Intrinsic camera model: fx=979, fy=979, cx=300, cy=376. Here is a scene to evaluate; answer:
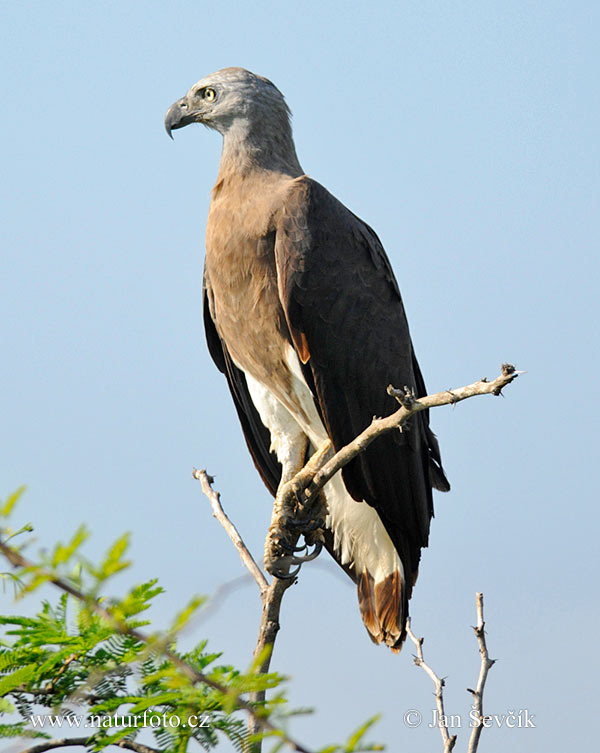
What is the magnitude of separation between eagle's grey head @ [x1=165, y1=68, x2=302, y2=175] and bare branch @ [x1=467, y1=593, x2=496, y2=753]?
2774 mm

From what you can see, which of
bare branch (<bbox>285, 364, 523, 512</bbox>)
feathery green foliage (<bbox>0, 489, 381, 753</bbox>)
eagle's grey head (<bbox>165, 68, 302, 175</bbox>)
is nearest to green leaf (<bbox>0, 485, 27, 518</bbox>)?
feathery green foliage (<bbox>0, 489, 381, 753</bbox>)

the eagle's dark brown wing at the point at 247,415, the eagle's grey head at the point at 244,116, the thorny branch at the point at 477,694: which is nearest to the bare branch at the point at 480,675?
the thorny branch at the point at 477,694

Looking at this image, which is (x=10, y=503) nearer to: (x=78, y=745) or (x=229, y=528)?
(x=78, y=745)

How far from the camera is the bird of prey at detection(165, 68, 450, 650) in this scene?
501cm

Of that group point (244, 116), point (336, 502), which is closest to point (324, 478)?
point (336, 502)

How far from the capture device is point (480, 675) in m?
4.23

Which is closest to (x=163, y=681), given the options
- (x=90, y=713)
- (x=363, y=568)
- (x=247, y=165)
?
(x=90, y=713)

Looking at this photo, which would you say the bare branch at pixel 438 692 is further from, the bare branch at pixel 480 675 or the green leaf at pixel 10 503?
the green leaf at pixel 10 503

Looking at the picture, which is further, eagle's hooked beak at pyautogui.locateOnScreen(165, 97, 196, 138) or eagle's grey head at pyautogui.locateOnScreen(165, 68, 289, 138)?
eagle's hooked beak at pyautogui.locateOnScreen(165, 97, 196, 138)

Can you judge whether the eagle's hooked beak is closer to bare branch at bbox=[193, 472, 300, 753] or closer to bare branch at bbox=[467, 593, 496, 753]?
bare branch at bbox=[193, 472, 300, 753]

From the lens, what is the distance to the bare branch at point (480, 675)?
13.3ft

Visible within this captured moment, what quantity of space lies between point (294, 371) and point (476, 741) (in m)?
2.03

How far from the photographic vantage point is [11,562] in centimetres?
120

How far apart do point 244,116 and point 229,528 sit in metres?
2.49
